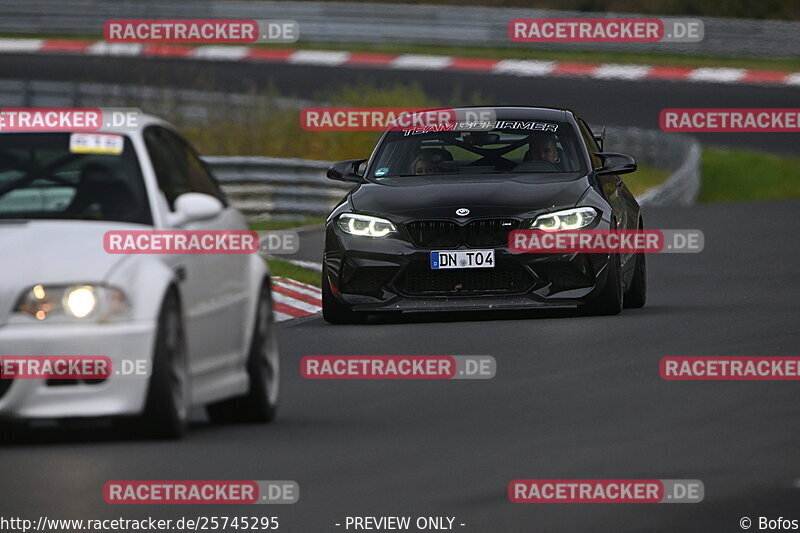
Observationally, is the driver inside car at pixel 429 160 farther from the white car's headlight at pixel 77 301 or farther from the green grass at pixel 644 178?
the green grass at pixel 644 178

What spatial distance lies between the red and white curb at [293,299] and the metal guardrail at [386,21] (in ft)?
82.9

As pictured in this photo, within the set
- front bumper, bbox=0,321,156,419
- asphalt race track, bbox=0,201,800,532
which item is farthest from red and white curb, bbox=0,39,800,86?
front bumper, bbox=0,321,156,419

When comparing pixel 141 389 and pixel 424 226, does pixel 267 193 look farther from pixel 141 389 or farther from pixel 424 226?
pixel 141 389

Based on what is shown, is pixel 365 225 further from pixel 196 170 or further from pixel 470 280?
pixel 196 170

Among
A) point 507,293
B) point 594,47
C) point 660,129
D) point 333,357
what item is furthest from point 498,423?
point 594,47

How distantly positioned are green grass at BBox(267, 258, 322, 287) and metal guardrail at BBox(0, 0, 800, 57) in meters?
23.6

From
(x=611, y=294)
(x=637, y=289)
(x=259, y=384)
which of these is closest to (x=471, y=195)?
(x=611, y=294)

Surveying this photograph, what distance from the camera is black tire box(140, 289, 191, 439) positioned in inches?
324

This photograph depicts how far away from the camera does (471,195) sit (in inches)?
548

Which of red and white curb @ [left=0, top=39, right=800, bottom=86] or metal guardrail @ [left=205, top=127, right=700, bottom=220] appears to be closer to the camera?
metal guardrail @ [left=205, top=127, right=700, bottom=220]

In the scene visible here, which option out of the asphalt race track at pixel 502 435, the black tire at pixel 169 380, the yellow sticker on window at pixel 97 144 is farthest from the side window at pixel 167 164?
the asphalt race track at pixel 502 435

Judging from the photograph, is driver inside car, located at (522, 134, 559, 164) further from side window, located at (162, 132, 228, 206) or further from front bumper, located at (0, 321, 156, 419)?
front bumper, located at (0, 321, 156, 419)

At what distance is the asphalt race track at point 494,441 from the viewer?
23.1 feet

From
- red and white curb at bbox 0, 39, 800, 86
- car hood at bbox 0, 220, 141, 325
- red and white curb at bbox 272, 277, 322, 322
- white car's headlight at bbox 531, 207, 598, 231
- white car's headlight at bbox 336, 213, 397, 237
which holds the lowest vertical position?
red and white curb at bbox 0, 39, 800, 86
